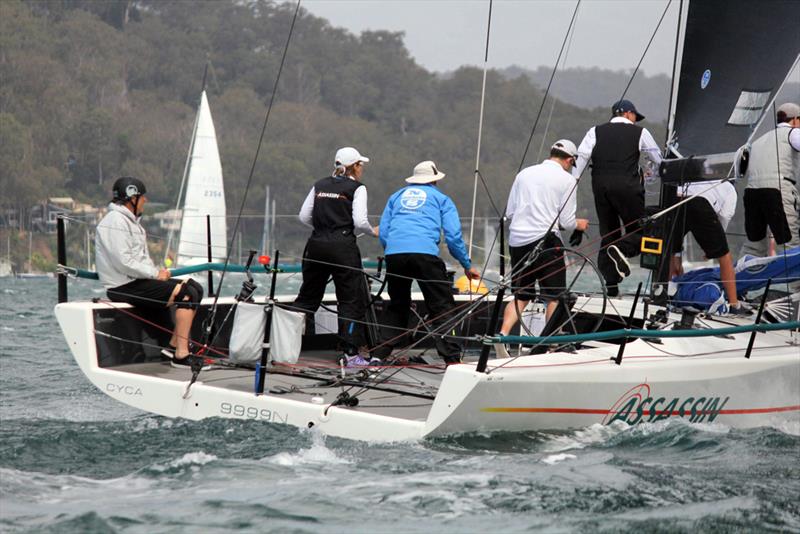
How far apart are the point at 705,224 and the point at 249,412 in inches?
118

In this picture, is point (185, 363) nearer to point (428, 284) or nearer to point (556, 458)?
point (428, 284)

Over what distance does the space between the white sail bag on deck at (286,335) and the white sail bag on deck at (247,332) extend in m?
0.07

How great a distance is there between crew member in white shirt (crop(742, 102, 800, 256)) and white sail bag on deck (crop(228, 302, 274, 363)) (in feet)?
10.2

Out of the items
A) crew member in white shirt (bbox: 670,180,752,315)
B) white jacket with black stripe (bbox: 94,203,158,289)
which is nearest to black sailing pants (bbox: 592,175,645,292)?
crew member in white shirt (bbox: 670,180,752,315)

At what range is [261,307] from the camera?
6.37m

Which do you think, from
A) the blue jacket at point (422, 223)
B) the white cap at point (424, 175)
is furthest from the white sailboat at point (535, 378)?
the white cap at point (424, 175)

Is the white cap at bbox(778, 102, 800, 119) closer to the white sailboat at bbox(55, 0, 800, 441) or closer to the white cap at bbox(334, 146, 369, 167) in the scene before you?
the white sailboat at bbox(55, 0, 800, 441)

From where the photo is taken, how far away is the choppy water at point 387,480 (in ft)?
14.9

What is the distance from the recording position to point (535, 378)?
5629 mm

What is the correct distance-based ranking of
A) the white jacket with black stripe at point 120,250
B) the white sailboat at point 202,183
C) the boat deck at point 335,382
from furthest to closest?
the white sailboat at point 202,183 → the white jacket with black stripe at point 120,250 → the boat deck at point 335,382

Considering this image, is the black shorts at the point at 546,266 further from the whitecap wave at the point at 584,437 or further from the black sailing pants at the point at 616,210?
the whitecap wave at the point at 584,437

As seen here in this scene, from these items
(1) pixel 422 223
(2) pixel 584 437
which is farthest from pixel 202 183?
(2) pixel 584 437

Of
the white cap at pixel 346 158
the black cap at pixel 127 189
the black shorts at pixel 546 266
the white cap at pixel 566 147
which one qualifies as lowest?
the black shorts at pixel 546 266

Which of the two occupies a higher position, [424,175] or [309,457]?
[424,175]
